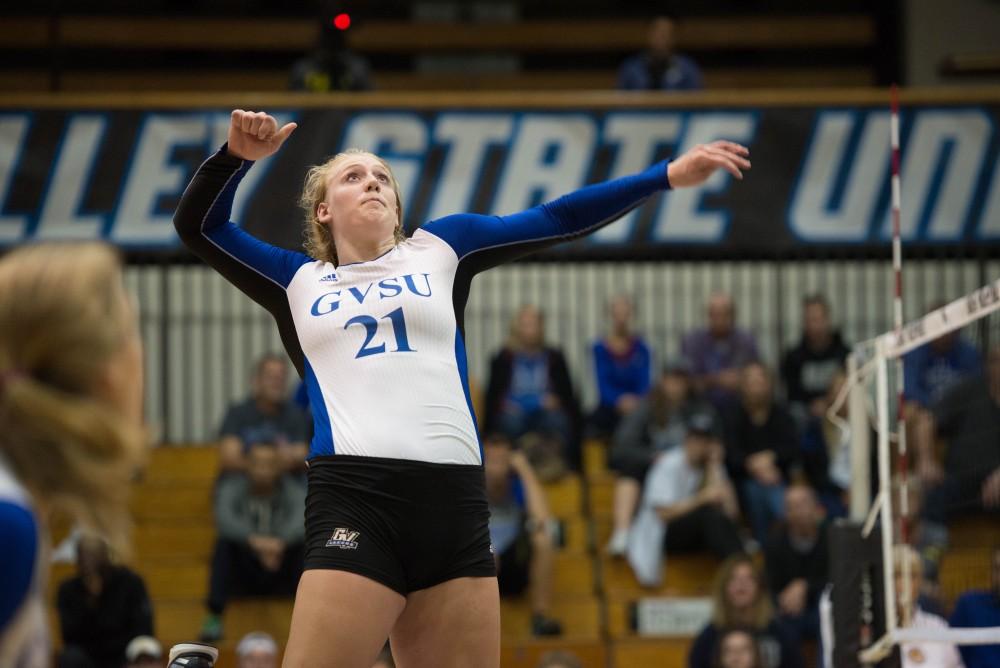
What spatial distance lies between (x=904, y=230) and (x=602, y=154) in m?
2.68

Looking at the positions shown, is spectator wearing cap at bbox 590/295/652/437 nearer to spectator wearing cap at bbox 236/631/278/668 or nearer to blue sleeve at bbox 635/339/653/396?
blue sleeve at bbox 635/339/653/396

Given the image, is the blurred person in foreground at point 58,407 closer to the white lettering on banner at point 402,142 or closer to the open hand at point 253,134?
the open hand at point 253,134

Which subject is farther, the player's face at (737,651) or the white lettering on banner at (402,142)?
the white lettering on banner at (402,142)

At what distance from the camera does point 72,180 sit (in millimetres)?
13141

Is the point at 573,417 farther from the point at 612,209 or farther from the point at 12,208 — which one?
the point at 612,209

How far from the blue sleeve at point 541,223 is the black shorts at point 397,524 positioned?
83 cm

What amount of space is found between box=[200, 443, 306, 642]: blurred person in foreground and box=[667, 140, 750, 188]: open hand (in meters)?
7.14

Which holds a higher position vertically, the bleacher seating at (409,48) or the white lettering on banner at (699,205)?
the bleacher seating at (409,48)

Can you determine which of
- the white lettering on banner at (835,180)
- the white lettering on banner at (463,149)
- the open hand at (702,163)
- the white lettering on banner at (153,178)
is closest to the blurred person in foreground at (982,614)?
the open hand at (702,163)

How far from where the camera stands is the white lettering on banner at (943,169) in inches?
527

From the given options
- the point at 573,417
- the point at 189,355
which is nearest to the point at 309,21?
the point at 189,355

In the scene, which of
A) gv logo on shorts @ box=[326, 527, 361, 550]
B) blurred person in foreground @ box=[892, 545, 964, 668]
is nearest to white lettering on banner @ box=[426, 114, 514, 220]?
blurred person in foreground @ box=[892, 545, 964, 668]

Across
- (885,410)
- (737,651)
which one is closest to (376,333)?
(885,410)

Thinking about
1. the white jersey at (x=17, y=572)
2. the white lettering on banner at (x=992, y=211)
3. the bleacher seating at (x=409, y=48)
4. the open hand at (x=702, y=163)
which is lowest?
the white jersey at (x=17, y=572)
